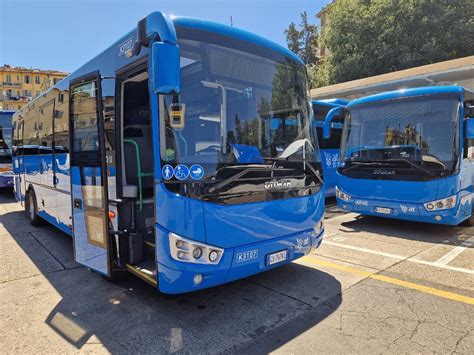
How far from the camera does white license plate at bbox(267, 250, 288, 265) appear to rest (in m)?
3.87

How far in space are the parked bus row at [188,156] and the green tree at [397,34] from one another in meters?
24.1

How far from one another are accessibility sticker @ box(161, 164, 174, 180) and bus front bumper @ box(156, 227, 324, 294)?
52cm

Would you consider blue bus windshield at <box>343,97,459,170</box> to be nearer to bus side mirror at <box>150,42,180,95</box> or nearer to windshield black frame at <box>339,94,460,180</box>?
windshield black frame at <box>339,94,460,180</box>

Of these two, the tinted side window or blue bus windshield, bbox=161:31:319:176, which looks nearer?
blue bus windshield, bbox=161:31:319:176

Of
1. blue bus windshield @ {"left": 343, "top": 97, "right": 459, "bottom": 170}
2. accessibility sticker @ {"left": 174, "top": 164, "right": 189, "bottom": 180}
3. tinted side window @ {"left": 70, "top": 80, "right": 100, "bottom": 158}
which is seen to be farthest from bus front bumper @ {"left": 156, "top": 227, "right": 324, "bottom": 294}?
blue bus windshield @ {"left": 343, "top": 97, "right": 459, "bottom": 170}

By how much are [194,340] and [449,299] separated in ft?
9.46

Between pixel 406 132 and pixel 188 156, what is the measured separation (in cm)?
530

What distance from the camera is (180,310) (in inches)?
152

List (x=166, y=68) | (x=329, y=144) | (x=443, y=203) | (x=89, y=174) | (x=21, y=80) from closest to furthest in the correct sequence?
(x=166, y=68) < (x=89, y=174) < (x=443, y=203) < (x=329, y=144) < (x=21, y=80)

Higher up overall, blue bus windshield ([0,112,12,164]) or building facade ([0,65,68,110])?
building facade ([0,65,68,110])

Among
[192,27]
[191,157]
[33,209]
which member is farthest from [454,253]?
[33,209]

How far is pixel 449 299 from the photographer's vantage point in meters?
3.98

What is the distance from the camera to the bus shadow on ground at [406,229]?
22.3ft

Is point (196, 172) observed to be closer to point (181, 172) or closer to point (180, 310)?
point (181, 172)
